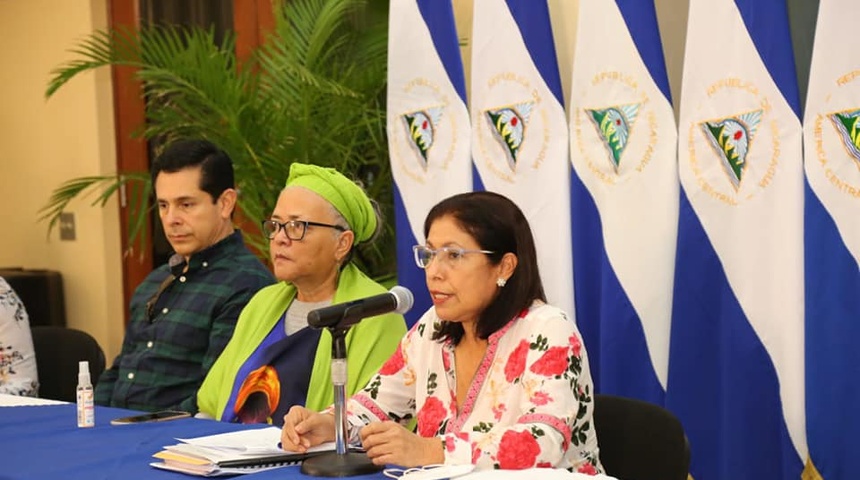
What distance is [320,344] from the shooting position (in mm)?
3086

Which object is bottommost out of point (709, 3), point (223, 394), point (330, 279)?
point (223, 394)

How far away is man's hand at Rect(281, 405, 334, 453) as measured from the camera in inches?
94.3

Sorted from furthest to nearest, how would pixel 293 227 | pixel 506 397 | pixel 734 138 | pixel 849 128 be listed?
pixel 734 138 < pixel 293 227 < pixel 849 128 < pixel 506 397

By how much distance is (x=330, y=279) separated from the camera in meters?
3.25

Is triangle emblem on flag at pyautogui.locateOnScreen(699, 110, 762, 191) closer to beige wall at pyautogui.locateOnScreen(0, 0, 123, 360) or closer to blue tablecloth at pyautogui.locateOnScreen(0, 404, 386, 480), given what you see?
blue tablecloth at pyautogui.locateOnScreen(0, 404, 386, 480)

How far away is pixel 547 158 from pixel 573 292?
0.46 m

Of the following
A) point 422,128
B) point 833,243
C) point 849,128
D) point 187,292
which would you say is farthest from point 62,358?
point 849,128

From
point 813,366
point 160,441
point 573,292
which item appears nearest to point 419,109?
point 573,292

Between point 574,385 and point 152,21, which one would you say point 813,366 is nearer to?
point 574,385

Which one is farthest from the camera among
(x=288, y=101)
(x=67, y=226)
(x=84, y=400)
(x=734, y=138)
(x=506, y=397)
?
(x=67, y=226)

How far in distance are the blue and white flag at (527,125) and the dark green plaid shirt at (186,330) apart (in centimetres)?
92

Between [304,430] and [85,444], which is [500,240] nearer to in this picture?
[304,430]

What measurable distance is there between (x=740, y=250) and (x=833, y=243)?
0.97 ft

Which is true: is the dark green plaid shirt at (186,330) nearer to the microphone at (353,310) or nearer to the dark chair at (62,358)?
the dark chair at (62,358)
